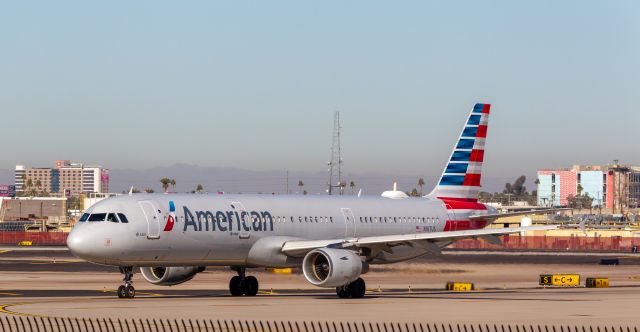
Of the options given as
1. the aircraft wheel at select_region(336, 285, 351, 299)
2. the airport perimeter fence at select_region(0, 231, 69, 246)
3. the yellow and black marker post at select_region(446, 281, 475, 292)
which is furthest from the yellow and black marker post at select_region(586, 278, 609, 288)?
the airport perimeter fence at select_region(0, 231, 69, 246)

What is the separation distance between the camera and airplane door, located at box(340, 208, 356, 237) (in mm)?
58062

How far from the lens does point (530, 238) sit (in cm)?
15600

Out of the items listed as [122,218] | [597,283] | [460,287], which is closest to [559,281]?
[597,283]

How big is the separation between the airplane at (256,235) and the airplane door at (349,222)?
0.15 feet

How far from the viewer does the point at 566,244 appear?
149375 mm

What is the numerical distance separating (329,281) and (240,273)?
19.6 ft

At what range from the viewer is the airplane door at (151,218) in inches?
1945

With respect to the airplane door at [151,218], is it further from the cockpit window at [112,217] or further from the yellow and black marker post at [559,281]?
the yellow and black marker post at [559,281]

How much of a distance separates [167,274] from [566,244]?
10240 cm

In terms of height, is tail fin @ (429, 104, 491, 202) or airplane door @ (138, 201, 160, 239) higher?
tail fin @ (429, 104, 491, 202)

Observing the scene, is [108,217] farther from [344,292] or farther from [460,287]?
[460,287]

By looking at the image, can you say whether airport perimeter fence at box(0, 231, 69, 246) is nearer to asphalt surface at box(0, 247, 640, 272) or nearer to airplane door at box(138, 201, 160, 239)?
asphalt surface at box(0, 247, 640, 272)

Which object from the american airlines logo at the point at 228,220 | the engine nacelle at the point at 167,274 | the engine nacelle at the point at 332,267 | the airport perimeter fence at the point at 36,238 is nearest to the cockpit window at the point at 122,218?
the american airlines logo at the point at 228,220

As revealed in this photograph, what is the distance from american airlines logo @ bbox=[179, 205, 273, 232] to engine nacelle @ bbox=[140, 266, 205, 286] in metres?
2.94
